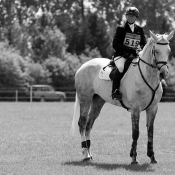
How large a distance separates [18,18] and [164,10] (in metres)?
22.4

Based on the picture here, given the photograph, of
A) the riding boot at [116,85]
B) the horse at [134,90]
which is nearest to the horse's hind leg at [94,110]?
the horse at [134,90]

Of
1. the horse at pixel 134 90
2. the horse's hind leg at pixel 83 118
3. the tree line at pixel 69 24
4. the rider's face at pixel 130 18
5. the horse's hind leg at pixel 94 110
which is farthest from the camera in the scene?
the tree line at pixel 69 24

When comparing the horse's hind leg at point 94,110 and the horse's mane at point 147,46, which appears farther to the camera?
the horse's hind leg at point 94,110

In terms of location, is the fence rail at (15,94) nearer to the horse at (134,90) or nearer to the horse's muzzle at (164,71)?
the horse at (134,90)

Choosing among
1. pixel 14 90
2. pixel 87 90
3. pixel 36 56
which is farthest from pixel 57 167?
pixel 36 56

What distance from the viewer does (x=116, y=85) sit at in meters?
9.84

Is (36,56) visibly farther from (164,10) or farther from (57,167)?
(57,167)

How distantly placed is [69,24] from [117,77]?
63032 millimetres

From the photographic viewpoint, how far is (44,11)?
74812 mm

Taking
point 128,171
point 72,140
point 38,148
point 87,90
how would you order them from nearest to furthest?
point 128,171, point 87,90, point 38,148, point 72,140

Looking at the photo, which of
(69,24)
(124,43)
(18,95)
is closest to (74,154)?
(124,43)

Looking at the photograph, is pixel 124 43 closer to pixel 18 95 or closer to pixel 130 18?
pixel 130 18

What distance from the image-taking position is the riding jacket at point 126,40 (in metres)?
9.72

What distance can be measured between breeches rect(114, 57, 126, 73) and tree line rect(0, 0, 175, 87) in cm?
4713
